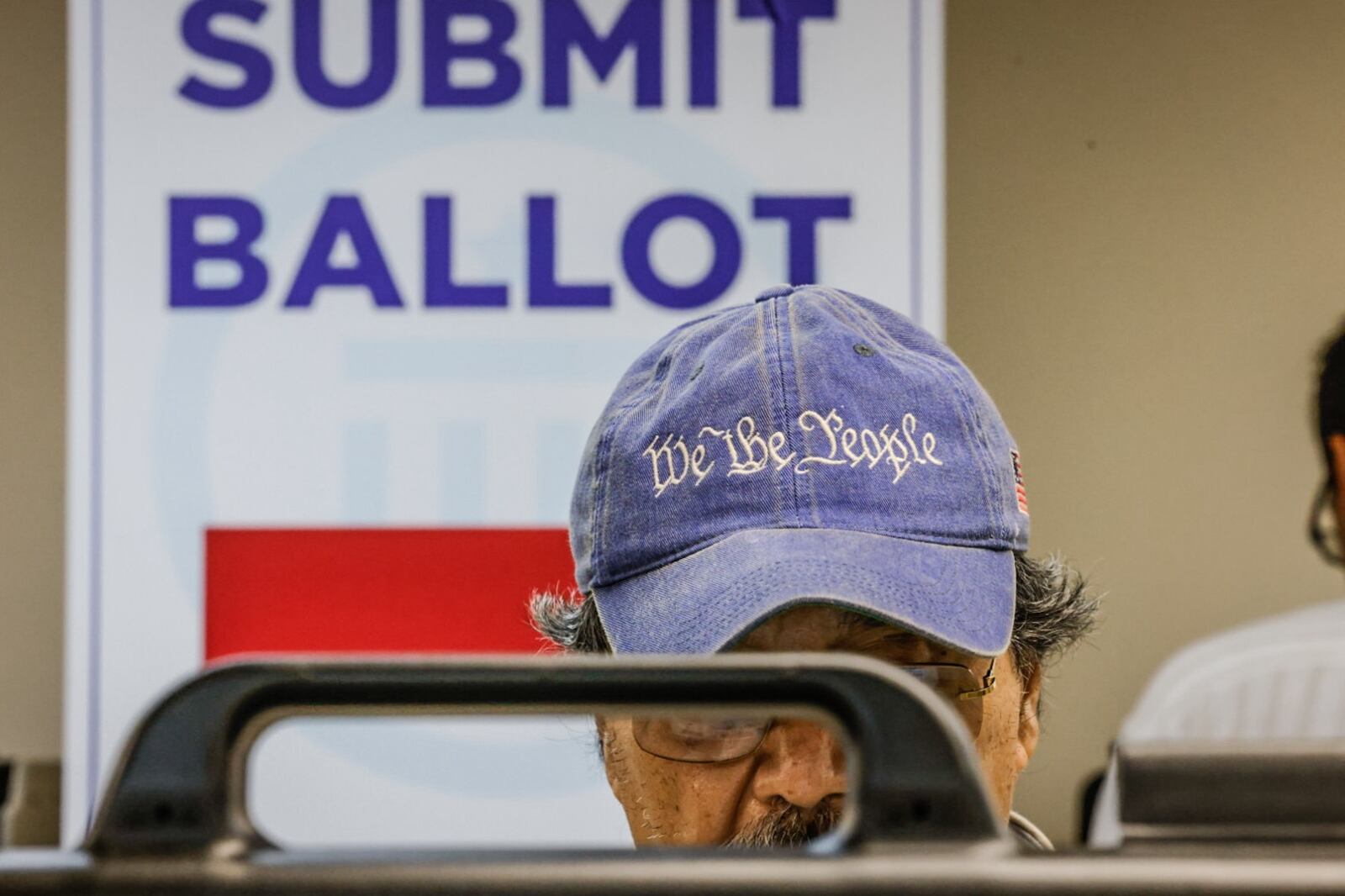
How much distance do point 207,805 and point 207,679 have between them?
0.10 ft

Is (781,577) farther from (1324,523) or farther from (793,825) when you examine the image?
(1324,523)

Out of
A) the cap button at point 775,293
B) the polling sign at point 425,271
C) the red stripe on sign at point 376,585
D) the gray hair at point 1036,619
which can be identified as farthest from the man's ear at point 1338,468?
the cap button at point 775,293

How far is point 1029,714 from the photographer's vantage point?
1036 mm

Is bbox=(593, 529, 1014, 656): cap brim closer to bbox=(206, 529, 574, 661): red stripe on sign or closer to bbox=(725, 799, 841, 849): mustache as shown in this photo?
bbox=(725, 799, 841, 849): mustache

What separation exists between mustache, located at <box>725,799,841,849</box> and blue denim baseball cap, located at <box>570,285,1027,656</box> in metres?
0.14

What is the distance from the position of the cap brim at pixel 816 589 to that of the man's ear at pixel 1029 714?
7.3 inches

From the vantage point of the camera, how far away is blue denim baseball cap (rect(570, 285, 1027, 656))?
0.81m

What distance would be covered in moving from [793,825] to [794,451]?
23 centimetres

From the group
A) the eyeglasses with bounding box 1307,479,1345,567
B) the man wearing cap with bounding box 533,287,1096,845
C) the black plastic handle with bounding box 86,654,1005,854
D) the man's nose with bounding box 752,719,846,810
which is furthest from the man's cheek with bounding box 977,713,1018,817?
the eyeglasses with bounding box 1307,479,1345,567

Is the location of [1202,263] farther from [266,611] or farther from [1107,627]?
[266,611]

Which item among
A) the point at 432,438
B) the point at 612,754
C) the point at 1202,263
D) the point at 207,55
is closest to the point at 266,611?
the point at 432,438

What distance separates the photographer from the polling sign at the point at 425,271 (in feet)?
5.17

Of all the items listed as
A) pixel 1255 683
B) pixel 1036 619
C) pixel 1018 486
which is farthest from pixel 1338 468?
pixel 1018 486

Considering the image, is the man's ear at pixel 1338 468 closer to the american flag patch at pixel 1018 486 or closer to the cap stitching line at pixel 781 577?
the american flag patch at pixel 1018 486
